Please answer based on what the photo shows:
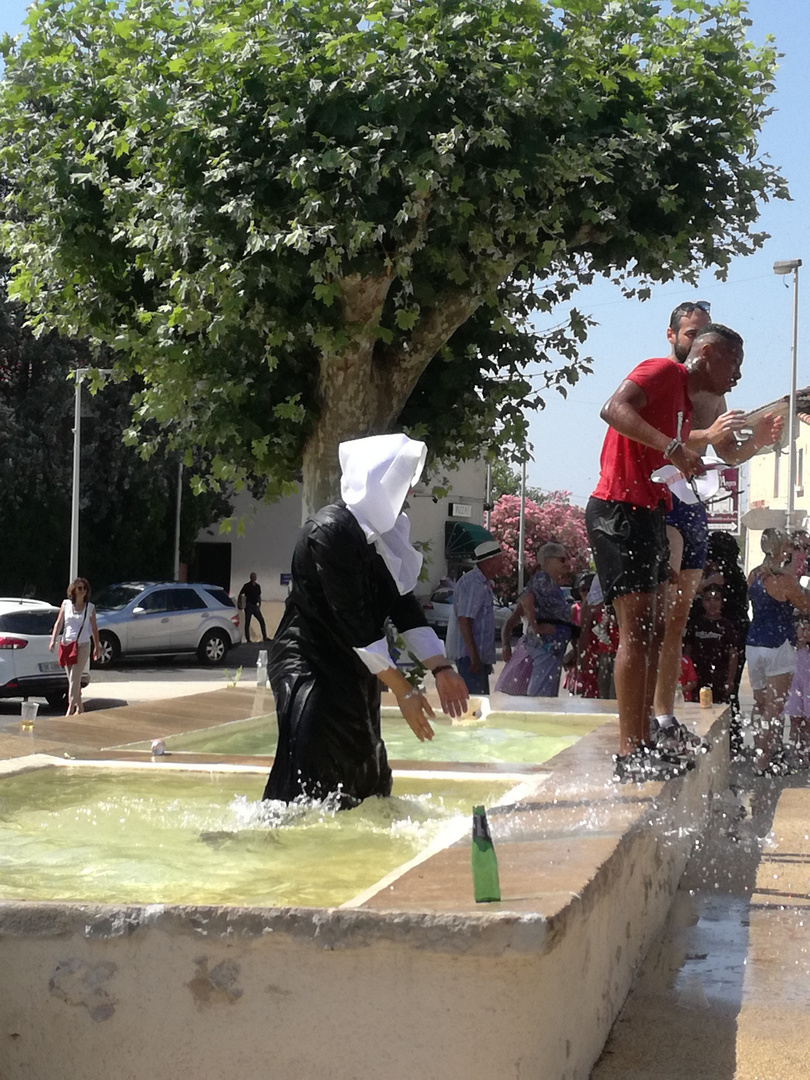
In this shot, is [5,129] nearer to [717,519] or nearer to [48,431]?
[717,519]

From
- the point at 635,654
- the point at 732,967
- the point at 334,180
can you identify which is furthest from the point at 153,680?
the point at 732,967

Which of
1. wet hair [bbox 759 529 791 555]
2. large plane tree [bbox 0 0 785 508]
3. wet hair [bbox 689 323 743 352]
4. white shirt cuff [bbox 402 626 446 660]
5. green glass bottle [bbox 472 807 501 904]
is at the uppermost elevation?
large plane tree [bbox 0 0 785 508]

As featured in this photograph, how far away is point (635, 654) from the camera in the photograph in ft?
16.7

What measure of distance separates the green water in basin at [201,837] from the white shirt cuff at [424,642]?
71 centimetres

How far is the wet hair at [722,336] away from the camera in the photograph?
5465mm

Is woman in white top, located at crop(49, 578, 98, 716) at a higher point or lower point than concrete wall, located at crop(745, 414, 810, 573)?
lower

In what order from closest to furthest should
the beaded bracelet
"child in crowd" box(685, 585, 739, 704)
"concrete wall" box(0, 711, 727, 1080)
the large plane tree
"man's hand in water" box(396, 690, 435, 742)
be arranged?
1. "concrete wall" box(0, 711, 727, 1080)
2. "man's hand in water" box(396, 690, 435, 742)
3. the beaded bracelet
4. the large plane tree
5. "child in crowd" box(685, 585, 739, 704)

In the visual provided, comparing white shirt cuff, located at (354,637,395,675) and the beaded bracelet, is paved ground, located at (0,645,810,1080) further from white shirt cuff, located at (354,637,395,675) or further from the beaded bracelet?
the beaded bracelet

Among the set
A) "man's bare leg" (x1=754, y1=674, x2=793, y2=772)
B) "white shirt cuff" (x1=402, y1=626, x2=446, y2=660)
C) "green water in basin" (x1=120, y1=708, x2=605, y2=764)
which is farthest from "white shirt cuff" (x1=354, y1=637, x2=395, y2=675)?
"man's bare leg" (x1=754, y1=674, x2=793, y2=772)

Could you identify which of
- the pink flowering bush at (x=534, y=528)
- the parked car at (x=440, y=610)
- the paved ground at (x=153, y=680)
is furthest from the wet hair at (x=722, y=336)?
the pink flowering bush at (x=534, y=528)

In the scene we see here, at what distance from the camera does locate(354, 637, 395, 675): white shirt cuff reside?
14.8 feet

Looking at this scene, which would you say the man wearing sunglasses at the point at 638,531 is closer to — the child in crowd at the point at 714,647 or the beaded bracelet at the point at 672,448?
the beaded bracelet at the point at 672,448

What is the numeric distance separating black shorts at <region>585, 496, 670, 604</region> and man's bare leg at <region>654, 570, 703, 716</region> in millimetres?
458

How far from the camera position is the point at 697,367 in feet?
18.0
